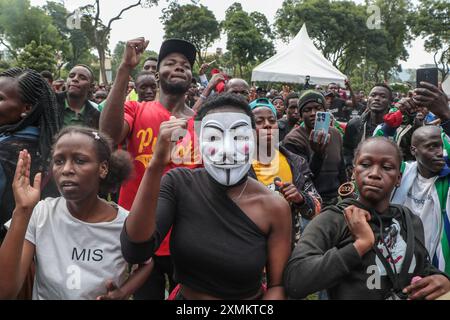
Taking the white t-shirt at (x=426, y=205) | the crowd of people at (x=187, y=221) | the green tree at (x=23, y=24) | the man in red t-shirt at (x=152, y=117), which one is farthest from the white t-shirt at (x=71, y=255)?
the green tree at (x=23, y=24)

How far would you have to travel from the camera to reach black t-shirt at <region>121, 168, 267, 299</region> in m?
1.79

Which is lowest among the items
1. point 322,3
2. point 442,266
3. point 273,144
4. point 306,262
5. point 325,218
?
Answer: point 442,266

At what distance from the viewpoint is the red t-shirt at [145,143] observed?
8.59 feet

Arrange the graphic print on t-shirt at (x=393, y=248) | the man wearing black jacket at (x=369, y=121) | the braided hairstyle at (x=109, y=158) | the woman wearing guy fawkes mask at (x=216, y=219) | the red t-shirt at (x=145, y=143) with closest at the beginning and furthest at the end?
the woman wearing guy fawkes mask at (x=216, y=219) → the graphic print on t-shirt at (x=393, y=248) → the braided hairstyle at (x=109, y=158) → the red t-shirt at (x=145, y=143) → the man wearing black jacket at (x=369, y=121)

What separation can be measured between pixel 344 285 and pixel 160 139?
0.98 m

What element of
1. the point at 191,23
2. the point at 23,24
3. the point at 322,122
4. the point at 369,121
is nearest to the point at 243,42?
the point at 191,23

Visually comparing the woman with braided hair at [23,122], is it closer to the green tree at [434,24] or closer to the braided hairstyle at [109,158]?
the braided hairstyle at [109,158]

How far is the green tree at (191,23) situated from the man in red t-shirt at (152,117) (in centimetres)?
4324

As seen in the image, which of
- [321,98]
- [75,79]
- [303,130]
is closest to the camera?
[303,130]

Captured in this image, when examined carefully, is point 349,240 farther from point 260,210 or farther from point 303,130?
point 303,130

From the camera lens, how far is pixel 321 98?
437cm

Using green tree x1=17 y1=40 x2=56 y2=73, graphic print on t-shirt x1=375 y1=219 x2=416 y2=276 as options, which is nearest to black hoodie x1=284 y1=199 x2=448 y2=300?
graphic print on t-shirt x1=375 y1=219 x2=416 y2=276

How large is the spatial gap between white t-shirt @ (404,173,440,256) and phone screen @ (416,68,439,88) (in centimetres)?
64
